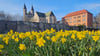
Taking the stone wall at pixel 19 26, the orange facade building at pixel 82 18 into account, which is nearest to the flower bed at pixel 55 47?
the stone wall at pixel 19 26

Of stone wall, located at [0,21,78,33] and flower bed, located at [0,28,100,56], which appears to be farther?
stone wall, located at [0,21,78,33]

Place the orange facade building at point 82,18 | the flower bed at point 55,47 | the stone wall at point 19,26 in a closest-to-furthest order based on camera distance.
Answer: the flower bed at point 55,47, the stone wall at point 19,26, the orange facade building at point 82,18

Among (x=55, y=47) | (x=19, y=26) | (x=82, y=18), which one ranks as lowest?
(x=55, y=47)

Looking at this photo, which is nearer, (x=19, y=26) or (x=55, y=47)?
(x=55, y=47)

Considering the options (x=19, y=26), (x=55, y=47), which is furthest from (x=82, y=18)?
(x=55, y=47)

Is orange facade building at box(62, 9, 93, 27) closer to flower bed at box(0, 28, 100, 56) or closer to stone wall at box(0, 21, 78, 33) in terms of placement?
stone wall at box(0, 21, 78, 33)

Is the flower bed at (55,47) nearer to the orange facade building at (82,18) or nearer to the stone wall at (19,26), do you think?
the stone wall at (19,26)

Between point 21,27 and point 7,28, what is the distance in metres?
1.47

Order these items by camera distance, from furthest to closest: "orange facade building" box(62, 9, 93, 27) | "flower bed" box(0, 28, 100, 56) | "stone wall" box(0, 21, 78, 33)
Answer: "orange facade building" box(62, 9, 93, 27) → "stone wall" box(0, 21, 78, 33) → "flower bed" box(0, 28, 100, 56)

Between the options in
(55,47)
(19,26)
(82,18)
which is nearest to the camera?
(55,47)

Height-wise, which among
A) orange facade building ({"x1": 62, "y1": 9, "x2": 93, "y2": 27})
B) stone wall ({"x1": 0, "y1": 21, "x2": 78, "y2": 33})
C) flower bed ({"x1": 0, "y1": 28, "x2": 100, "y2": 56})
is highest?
orange facade building ({"x1": 62, "y1": 9, "x2": 93, "y2": 27})

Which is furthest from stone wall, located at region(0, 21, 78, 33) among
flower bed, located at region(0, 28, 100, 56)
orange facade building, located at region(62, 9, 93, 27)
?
orange facade building, located at region(62, 9, 93, 27)

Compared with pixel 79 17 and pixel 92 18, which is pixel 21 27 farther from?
pixel 92 18

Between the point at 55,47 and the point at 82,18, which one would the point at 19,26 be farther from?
the point at 82,18
